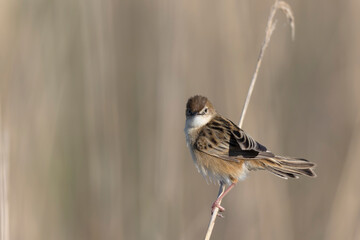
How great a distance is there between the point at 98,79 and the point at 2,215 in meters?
1.43

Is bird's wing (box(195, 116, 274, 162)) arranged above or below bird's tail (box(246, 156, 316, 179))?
above

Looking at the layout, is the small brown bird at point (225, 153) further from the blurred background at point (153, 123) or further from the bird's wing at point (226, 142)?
the blurred background at point (153, 123)

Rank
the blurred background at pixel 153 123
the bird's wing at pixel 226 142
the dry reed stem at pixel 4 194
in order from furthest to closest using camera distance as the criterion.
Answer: the blurred background at pixel 153 123
the bird's wing at pixel 226 142
the dry reed stem at pixel 4 194

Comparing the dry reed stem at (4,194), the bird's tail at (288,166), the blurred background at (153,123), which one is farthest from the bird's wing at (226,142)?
the dry reed stem at (4,194)

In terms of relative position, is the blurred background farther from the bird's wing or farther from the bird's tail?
the bird's tail

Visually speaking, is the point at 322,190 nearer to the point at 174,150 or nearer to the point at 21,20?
the point at 174,150

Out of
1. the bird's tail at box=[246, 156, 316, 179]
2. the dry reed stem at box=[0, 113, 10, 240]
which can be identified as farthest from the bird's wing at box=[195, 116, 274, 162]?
the dry reed stem at box=[0, 113, 10, 240]

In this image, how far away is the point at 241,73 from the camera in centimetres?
387

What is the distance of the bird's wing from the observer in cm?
304

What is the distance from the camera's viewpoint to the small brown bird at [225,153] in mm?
3089

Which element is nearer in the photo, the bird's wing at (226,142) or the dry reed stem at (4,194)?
the dry reed stem at (4,194)

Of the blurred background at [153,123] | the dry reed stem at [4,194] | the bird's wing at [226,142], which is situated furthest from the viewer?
the blurred background at [153,123]

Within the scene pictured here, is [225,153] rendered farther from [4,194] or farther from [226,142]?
[4,194]

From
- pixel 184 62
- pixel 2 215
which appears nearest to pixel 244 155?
pixel 184 62
